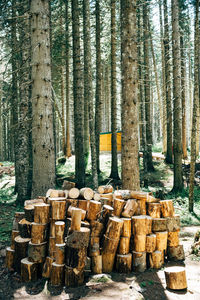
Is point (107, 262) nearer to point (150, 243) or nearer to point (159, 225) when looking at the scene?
point (150, 243)

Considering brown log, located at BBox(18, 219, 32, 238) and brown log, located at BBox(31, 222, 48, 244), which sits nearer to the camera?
brown log, located at BBox(31, 222, 48, 244)

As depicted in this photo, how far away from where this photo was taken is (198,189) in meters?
12.6

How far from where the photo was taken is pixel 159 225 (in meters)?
4.89

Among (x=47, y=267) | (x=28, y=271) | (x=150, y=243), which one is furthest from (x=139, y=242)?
(x=28, y=271)

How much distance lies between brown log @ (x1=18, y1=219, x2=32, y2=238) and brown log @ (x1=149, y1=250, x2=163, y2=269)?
2.22 m

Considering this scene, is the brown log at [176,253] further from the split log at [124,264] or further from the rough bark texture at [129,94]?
the rough bark texture at [129,94]

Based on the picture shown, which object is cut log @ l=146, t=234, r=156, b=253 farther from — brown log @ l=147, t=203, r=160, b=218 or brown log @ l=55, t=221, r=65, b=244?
brown log @ l=55, t=221, r=65, b=244

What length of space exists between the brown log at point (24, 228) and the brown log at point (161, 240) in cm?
234

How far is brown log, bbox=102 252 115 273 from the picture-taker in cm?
448

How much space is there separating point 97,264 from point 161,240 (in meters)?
1.29

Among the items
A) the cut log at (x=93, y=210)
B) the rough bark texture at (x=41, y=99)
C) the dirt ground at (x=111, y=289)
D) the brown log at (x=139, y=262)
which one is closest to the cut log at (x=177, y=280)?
the dirt ground at (x=111, y=289)

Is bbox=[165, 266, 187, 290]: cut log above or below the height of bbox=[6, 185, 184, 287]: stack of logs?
below

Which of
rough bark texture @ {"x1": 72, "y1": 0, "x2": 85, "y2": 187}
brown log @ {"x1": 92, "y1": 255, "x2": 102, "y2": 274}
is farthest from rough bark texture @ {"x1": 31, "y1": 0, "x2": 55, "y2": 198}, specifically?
rough bark texture @ {"x1": 72, "y1": 0, "x2": 85, "y2": 187}

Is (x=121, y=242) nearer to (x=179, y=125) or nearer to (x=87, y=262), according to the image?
(x=87, y=262)
